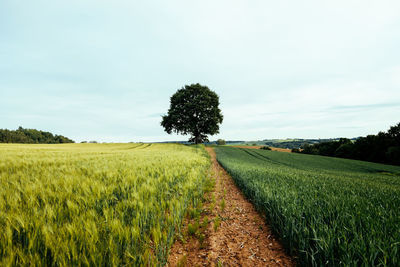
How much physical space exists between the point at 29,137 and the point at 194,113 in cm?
8459

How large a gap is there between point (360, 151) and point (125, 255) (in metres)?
62.0

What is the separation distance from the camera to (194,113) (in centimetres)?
4091

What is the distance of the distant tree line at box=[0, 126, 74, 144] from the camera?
63.2m

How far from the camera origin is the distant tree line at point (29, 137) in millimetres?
63156

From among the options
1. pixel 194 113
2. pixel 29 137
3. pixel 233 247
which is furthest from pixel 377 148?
pixel 29 137

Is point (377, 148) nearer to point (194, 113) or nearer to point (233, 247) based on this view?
point (194, 113)

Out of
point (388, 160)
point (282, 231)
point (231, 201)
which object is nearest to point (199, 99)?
point (231, 201)

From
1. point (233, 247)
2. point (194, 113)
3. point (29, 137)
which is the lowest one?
point (233, 247)

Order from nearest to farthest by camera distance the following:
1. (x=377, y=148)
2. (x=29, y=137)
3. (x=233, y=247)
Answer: (x=233, y=247)
(x=377, y=148)
(x=29, y=137)

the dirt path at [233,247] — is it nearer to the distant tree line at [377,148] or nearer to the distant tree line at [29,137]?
the distant tree line at [377,148]

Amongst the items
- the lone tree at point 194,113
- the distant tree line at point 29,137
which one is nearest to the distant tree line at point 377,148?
the lone tree at point 194,113

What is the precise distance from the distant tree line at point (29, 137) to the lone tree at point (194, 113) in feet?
234

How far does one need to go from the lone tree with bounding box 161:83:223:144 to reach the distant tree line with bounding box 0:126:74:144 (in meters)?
71.2

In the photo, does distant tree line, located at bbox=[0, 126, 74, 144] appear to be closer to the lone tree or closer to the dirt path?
the lone tree
